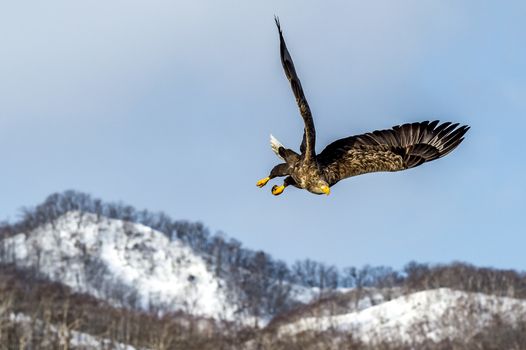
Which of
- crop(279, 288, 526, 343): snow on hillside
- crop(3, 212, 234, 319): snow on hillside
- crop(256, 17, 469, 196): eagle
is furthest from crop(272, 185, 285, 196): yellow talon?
crop(3, 212, 234, 319): snow on hillside

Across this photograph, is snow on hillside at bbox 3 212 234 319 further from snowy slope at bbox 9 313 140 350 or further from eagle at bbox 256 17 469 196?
eagle at bbox 256 17 469 196

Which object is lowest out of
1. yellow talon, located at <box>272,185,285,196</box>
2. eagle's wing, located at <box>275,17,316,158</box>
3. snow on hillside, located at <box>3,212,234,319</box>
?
yellow talon, located at <box>272,185,285,196</box>

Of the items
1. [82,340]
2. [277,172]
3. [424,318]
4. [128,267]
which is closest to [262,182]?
[277,172]

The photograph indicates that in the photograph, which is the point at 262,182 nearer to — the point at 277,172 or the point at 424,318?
the point at 277,172

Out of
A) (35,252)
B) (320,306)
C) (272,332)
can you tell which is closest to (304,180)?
(272,332)

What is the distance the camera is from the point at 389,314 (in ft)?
440

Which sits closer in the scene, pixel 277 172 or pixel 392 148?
pixel 277 172

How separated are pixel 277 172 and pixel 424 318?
11250 cm

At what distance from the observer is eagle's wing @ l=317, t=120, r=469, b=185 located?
61.8 feet

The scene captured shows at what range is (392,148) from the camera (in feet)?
65.6

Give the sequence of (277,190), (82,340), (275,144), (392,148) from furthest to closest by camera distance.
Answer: (82,340)
(392,148)
(275,144)
(277,190)

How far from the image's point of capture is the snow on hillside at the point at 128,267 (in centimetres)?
17600

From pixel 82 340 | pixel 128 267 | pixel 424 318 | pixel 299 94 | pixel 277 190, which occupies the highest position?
pixel 128 267

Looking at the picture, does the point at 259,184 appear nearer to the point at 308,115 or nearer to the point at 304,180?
the point at 304,180
